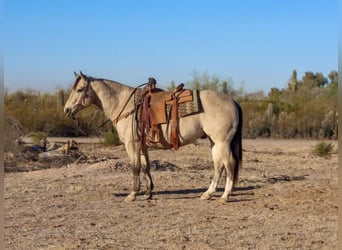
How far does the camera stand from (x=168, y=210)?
9688 mm

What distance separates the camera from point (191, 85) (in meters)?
38.1

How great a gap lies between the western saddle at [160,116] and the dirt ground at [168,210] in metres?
1.04

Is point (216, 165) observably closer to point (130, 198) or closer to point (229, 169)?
point (229, 169)

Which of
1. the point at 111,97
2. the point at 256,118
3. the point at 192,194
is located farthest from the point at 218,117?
the point at 256,118

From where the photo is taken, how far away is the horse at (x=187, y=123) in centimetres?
1046

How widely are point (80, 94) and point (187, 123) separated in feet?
6.36

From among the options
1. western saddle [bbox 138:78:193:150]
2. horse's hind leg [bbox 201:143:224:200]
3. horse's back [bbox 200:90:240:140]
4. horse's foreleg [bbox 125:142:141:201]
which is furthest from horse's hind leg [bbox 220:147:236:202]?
horse's foreleg [bbox 125:142:141:201]

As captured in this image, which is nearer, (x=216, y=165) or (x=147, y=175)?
(x=216, y=165)

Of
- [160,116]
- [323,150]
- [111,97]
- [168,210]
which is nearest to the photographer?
[168,210]

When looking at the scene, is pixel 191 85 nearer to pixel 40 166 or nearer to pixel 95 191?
pixel 40 166

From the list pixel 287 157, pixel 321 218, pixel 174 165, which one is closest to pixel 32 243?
pixel 321 218

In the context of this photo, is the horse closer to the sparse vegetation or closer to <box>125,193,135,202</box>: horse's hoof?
<box>125,193,135,202</box>: horse's hoof

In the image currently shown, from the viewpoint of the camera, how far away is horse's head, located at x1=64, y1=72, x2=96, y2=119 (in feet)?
35.8

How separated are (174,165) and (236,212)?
6.56 meters
